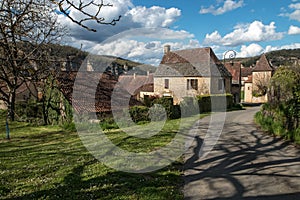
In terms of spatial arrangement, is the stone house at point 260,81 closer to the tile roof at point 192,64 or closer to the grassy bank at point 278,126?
the tile roof at point 192,64

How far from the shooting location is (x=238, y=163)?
7789mm

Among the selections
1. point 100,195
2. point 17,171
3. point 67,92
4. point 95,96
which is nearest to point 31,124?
point 67,92

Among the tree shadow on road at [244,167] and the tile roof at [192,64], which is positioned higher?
the tile roof at [192,64]

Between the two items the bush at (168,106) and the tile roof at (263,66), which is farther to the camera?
the tile roof at (263,66)

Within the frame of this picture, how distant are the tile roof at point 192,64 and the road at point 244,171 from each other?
19764mm

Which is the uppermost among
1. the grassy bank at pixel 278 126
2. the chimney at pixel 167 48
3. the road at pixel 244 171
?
the chimney at pixel 167 48

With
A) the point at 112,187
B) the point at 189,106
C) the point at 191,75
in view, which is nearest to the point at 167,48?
the point at 191,75

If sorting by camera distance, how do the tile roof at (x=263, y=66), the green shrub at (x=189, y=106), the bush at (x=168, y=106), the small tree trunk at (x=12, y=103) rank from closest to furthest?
the small tree trunk at (x=12, y=103) < the bush at (x=168, y=106) < the green shrub at (x=189, y=106) < the tile roof at (x=263, y=66)

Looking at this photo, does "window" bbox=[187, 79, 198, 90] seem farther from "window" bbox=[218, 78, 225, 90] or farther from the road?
the road

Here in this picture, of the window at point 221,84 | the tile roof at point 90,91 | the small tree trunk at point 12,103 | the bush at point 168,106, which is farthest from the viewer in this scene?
the window at point 221,84

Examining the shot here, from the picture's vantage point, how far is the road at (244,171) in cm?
555

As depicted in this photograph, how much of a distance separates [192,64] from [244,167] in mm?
24797

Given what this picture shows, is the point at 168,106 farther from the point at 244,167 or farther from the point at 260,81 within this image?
→ the point at 260,81

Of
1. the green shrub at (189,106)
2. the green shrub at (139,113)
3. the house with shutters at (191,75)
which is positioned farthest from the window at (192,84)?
the green shrub at (139,113)
